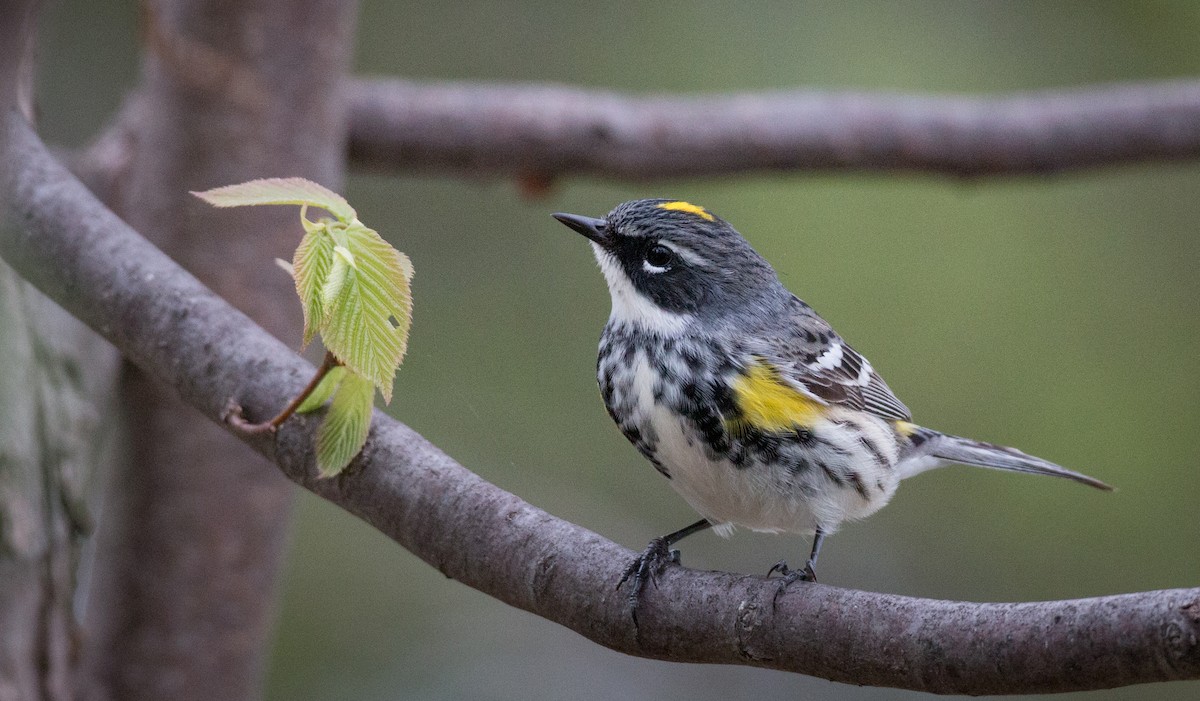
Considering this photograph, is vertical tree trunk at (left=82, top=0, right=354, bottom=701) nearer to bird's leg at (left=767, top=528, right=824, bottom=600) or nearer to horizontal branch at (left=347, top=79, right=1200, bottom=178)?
horizontal branch at (left=347, top=79, right=1200, bottom=178)

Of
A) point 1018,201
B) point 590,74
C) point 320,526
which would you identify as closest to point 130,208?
point 320,526

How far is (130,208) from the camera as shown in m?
2.96

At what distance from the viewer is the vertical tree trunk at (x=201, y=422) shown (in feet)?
9.13

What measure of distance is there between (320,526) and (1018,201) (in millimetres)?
3032

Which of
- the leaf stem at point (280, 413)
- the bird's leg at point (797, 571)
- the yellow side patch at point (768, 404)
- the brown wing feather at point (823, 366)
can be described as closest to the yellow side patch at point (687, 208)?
the brown wing feather at point (823, 366)

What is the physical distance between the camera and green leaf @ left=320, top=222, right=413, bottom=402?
149cm

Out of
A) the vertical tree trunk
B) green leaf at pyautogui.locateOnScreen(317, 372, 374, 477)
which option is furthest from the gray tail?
the vertical tree trunk

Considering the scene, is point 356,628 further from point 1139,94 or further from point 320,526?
point 1139,94

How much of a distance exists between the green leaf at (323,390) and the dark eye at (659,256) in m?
0.86

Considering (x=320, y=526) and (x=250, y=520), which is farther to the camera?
(x=320, y=526)

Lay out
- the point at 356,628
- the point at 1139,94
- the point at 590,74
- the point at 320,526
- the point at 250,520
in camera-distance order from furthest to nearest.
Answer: the point at 590,74 < the point at 320,526 < the point at 356,628 < the point at 1139,94 < the point at 250,520

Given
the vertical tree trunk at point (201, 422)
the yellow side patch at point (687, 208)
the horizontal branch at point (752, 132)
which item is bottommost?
the vertical tree trunk at point (201, 422)

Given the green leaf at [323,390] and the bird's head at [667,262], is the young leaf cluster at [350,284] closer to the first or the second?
the green leaf at [323,390]

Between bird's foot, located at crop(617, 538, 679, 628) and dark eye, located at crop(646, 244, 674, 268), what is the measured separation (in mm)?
A: 750
